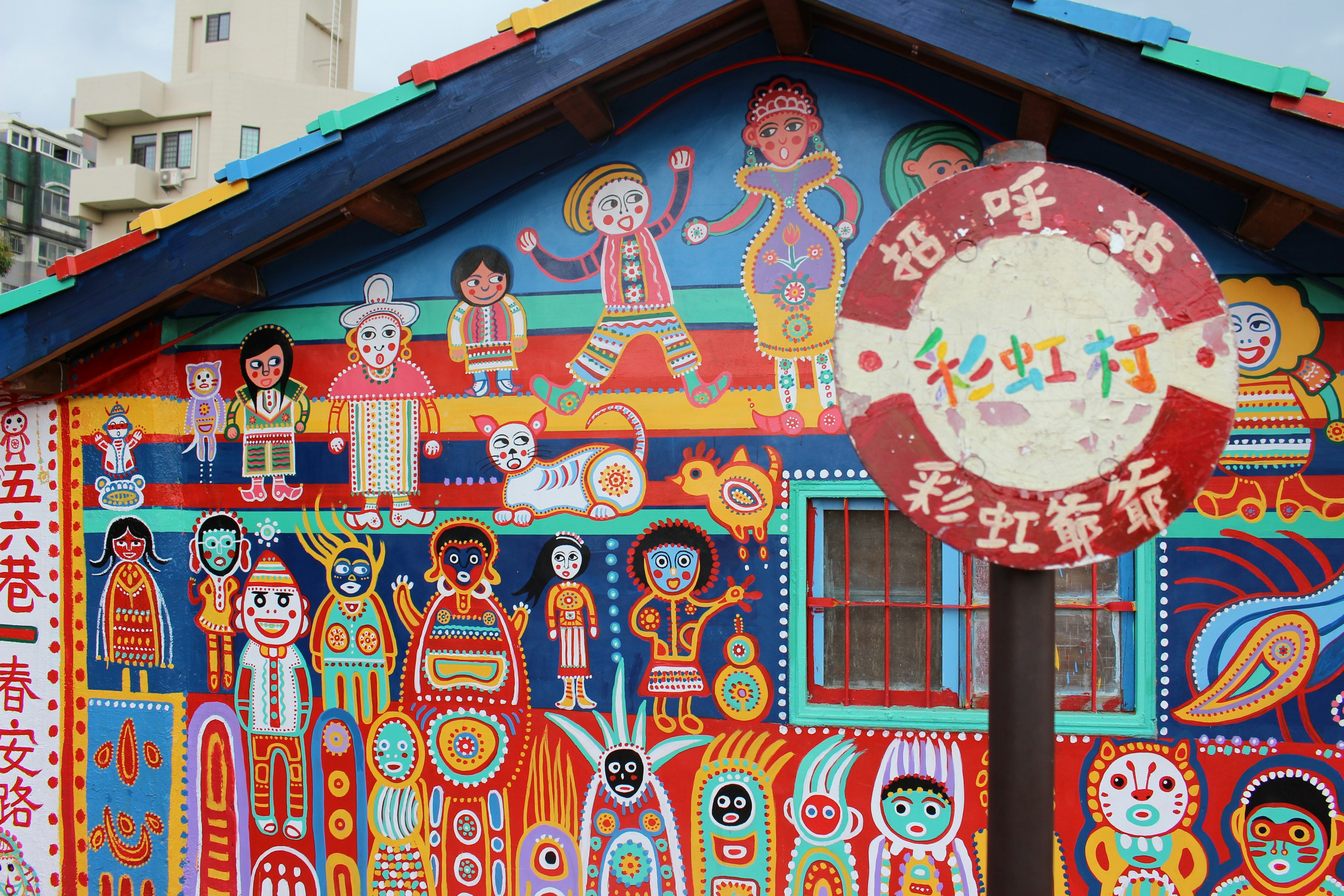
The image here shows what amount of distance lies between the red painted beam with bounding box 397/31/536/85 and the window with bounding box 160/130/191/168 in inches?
935

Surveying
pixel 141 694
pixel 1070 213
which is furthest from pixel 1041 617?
pixel 141 694

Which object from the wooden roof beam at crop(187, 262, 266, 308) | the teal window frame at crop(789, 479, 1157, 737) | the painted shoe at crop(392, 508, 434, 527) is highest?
the wooden roof beam at crop(187, 262, 266, 308)

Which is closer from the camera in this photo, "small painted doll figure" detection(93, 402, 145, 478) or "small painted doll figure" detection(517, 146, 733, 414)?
"small painted doll figure" detection(517, 146, 733, 414)

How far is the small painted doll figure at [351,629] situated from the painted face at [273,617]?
0.35 ft

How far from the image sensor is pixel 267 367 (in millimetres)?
3709

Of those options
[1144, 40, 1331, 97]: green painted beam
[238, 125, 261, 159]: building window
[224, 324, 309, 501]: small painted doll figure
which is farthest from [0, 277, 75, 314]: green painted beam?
[238, 125, 261, 159]: building window

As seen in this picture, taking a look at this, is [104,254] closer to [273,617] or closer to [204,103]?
[273,617]

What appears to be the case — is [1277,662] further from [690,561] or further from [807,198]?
[807,198]

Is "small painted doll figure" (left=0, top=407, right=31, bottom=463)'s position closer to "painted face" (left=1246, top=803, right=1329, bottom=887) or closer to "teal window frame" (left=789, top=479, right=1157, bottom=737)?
"teal window frame" (left=789, top=479, right=1157, bottom=737)

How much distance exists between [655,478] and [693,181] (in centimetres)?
138

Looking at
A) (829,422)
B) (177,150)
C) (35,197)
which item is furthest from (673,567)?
(35,197)

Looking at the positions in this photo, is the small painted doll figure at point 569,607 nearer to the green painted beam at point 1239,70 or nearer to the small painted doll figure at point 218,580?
the small painted doll figure at point 218,580

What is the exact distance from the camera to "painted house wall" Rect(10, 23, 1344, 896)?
308 cm

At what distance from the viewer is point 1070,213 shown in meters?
1.73
